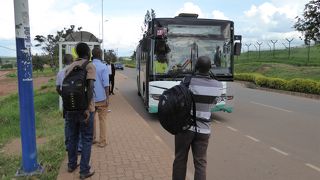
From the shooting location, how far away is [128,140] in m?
9.12

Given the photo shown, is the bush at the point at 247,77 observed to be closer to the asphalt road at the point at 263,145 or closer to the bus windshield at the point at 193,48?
the asphalt road at the point at 263,145

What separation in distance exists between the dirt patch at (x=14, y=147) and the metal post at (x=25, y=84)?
97.9 inches

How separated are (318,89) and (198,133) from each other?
1880 cm

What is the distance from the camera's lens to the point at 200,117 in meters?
4.89

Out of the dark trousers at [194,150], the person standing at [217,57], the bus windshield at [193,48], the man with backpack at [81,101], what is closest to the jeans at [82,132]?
the man with backpack at [81,101]

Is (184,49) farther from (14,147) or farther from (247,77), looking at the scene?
(247,77)

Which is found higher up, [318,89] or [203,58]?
[203,58]

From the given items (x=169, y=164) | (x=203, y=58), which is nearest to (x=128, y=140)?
(x=169, y=164)

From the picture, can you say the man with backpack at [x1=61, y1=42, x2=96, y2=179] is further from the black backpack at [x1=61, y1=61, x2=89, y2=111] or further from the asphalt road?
the asphalt road

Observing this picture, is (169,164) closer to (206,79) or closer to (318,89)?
(206,79)

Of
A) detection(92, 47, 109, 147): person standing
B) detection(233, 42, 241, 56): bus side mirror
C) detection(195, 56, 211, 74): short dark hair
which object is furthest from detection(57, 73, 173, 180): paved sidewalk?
detection(233, 42, 241, 56): bus side mirror

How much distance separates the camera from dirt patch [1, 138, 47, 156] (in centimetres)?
892

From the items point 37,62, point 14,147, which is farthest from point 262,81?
point 37,62

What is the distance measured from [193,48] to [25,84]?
23.4 feet
